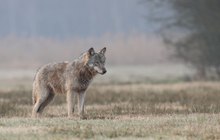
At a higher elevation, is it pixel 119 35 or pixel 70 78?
pixel 119 35

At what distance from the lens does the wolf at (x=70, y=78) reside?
19688mm

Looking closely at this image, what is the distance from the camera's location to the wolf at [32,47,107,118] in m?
19.7

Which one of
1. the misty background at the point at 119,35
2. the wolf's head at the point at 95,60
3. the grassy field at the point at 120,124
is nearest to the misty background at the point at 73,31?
the misty background at the point at 119,35

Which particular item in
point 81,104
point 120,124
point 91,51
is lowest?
point 120,124

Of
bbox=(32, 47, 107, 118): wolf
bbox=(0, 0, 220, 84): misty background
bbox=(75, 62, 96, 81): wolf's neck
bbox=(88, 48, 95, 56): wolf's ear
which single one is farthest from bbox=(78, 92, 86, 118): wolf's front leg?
bbox=(0, 0, 220, 84): misty background

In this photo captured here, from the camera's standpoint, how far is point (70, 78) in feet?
65.0

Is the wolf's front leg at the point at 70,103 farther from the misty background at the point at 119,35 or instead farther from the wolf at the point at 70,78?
the misty background at the point at 119,35

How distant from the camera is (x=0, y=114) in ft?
70.0

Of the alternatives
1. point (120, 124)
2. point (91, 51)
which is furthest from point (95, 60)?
point (120, 124)

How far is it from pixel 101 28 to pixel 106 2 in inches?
925

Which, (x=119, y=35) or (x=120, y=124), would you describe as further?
(x=119, y=35)

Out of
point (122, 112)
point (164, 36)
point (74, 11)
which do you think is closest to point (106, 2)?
point (74, 11)

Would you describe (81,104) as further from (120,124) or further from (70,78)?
(120,124)

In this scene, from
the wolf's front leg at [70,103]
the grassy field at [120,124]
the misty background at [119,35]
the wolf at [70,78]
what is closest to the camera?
the grassy field at [120,124]
